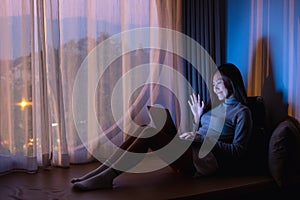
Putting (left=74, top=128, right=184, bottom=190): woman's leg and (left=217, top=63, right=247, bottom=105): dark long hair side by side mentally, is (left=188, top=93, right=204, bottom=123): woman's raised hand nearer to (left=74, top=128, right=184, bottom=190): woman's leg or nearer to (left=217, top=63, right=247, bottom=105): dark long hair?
(left=217, top=63, right=247, bottom=105): dark long hair

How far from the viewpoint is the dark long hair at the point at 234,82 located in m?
2.38

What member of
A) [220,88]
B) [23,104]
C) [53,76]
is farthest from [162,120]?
[23,104]

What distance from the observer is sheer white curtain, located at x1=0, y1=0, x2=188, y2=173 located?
231cm

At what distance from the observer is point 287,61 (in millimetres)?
2438

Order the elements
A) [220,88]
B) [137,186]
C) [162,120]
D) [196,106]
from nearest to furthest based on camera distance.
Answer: [137,186], [162,120], [220,88], [196,106]

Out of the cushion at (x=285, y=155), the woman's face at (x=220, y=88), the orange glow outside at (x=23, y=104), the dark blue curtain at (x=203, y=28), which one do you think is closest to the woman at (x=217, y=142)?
the woman's face at (x=220, y=88)

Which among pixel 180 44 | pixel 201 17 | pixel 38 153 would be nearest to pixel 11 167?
pixel 38 153

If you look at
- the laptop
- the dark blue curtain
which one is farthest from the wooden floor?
the dark blue curtain

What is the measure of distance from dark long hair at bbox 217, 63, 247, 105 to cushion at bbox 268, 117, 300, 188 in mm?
385

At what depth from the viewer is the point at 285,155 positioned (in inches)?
80.0

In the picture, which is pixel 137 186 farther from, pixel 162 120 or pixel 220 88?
pixel 220 88

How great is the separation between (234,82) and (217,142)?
48cm

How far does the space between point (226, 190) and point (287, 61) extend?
1.13 m

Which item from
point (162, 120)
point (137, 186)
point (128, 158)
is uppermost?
point (162, 120)
